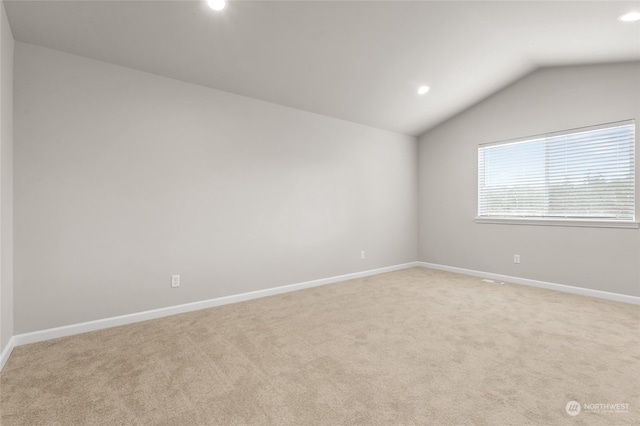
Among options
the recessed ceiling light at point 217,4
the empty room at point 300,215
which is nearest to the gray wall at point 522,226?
the empty room at point 300,215

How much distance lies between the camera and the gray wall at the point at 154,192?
8.26 feet

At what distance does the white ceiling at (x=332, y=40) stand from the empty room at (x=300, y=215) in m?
0.02

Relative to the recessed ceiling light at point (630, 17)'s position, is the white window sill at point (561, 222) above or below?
below

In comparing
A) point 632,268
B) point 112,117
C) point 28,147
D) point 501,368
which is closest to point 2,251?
point 28,147

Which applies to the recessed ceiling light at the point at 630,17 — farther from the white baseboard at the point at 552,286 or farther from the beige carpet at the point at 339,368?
the white baseboard at the point at 552,286

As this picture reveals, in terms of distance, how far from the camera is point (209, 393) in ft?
5.80

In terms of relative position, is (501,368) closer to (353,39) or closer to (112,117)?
(353,39)

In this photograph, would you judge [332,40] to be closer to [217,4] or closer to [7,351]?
[217,4]

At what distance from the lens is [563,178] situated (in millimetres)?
3998

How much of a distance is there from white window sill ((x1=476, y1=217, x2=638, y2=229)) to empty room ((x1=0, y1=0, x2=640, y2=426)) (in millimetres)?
28

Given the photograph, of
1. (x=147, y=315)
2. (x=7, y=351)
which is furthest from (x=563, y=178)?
(x=7, y=351)

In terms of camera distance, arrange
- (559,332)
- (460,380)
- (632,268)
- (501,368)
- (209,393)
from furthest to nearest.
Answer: (632,268), (559,332), (501,368), (460,380), (209,393)

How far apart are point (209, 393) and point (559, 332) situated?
2.92 m

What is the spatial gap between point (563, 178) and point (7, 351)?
607 centimetres
